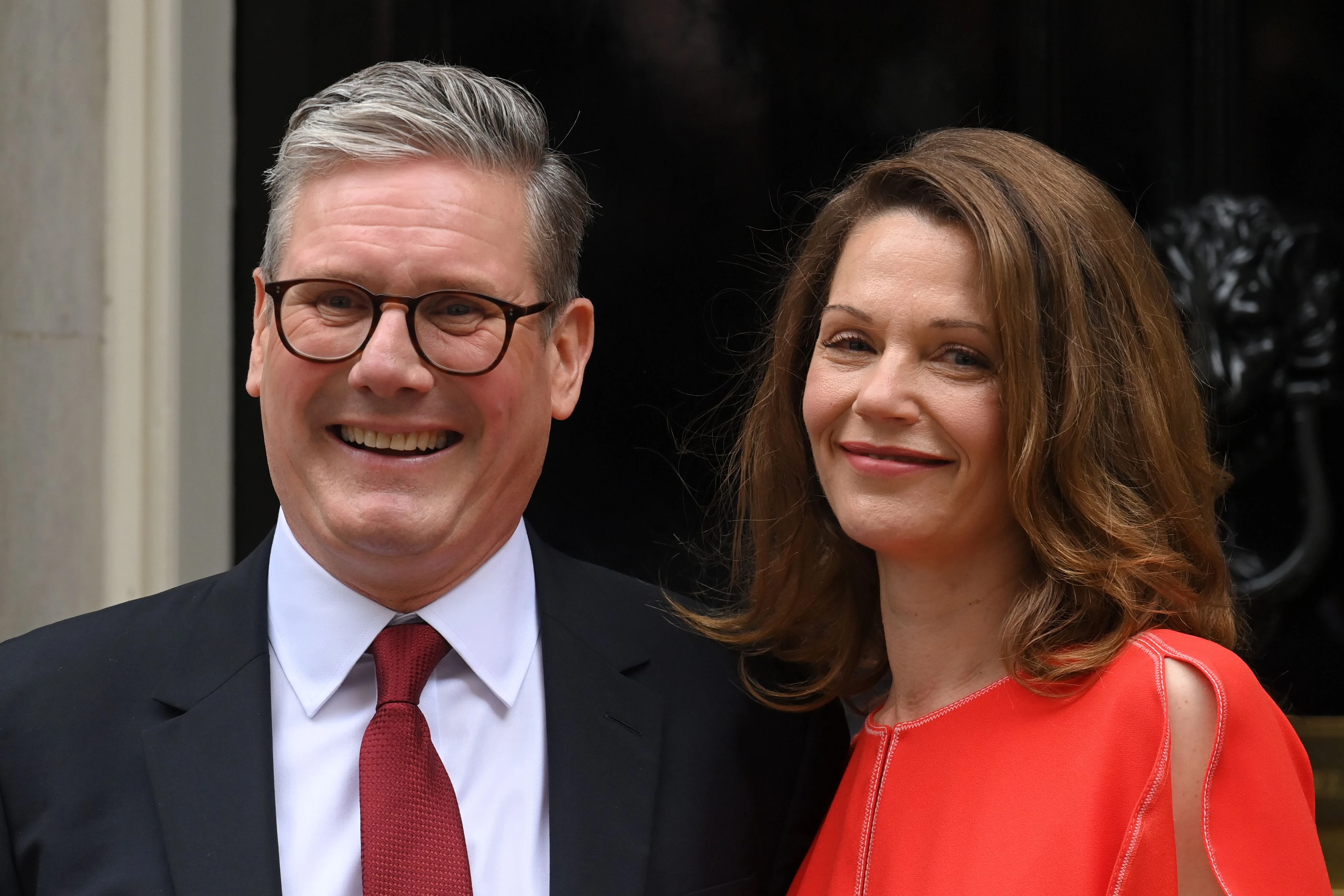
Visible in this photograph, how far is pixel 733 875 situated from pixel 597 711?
0.28 meters

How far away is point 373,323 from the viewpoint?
184cm

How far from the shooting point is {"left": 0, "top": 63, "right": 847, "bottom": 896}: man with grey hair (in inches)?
67.1

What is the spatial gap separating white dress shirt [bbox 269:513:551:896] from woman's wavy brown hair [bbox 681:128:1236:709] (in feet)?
2.13

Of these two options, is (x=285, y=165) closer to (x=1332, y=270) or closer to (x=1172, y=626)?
(x=1172, y=626)

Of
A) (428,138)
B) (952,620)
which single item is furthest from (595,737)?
(428,138)

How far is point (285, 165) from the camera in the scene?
198cm

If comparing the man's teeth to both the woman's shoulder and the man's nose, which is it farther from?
the woman's shoulder

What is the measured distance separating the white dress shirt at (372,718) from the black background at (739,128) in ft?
3.41

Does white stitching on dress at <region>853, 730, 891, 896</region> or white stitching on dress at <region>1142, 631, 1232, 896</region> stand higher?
white stitching on dress at <region>1142, 631, 1232, 896</region>

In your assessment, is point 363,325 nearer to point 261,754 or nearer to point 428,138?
point 428,138

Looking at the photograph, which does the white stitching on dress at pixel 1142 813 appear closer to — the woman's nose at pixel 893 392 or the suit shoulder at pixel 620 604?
the woman's nose at pixel 893 392

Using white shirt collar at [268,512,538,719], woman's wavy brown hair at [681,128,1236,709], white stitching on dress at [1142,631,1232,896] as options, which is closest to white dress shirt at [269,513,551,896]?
white shirt collar at [268,512,538,719]

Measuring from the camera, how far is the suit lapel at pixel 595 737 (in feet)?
5.84

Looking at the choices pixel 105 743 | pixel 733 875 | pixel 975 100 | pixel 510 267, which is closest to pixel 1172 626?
pixel 733 875
